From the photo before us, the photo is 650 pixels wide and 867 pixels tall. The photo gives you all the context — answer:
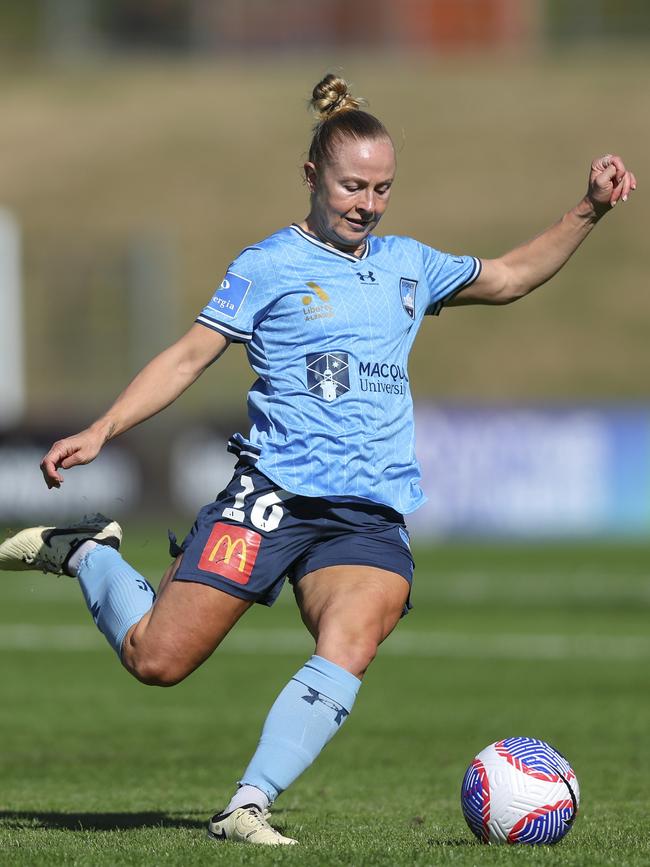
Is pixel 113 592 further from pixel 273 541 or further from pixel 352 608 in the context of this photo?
pixel 352 608

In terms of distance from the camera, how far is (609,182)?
6.63 m

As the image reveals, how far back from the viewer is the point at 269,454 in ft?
20.2

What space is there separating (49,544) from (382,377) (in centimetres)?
157

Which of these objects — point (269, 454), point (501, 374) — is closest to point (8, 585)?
point (269, 454)

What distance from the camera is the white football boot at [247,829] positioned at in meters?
5.69

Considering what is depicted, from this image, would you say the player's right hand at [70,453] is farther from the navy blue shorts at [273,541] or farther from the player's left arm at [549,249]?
the player's left arm at [549,249]

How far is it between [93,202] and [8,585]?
28181mm

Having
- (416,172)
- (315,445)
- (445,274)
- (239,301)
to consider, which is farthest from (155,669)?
(416,172)

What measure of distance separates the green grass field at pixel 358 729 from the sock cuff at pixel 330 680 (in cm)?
48

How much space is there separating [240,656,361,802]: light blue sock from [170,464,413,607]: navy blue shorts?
1.20 ft

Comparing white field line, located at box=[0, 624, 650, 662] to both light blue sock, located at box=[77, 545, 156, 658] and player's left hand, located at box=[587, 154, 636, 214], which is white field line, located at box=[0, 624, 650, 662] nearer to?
player's left hand, located at box=[587, 154, 636, 214]

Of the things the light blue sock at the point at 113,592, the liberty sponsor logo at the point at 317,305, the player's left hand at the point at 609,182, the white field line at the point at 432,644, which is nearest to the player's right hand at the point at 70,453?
the light blue sock at the point at 113,592

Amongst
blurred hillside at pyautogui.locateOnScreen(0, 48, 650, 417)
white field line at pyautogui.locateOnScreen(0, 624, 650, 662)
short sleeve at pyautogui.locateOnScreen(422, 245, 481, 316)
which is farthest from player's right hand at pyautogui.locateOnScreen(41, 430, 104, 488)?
blurred hillside at pyautogui.locateOnScreen(0, 48, 650, 417)

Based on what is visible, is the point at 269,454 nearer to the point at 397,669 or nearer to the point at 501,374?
the point at 397,669
